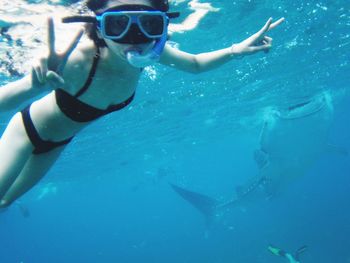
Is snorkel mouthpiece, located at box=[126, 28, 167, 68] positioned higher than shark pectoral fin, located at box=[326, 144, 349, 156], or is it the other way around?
snorkel mouthpiece, located at box=[126, 28, 167, 68]

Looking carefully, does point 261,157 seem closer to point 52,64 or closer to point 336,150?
point 336,150

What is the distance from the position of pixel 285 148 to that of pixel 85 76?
21.9 meters

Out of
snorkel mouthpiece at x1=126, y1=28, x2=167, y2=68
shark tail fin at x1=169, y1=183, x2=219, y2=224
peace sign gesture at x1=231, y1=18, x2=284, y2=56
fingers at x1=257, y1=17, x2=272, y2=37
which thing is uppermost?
snorkel mouthpiece at x1=126, y1=28, x2=167, y2=68

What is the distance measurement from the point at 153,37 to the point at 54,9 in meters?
7.51

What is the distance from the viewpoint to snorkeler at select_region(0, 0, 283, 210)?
3.22 m

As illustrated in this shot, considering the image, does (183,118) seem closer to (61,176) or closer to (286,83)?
(286,83)

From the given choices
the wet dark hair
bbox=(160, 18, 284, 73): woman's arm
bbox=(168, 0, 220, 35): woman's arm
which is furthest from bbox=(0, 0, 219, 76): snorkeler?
the wet dark hair

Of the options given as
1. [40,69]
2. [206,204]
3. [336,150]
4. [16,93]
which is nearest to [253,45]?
[40,69]

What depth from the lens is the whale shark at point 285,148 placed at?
22781 millimetres

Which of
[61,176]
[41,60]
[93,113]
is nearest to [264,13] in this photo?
[93,113]

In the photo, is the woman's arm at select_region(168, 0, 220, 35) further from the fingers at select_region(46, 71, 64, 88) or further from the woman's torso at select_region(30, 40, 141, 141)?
the fingers at select_region(46, 71, 64, 88)

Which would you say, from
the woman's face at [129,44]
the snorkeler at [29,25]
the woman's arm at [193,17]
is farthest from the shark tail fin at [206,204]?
the woman's face at [129,44]

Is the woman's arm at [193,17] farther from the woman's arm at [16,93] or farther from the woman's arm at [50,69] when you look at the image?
the woman's arm at [50,69]

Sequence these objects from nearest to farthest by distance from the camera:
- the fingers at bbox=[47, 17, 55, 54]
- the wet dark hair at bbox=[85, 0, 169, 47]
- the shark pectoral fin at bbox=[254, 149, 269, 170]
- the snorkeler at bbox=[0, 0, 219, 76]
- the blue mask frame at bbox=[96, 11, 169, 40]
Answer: the fingers at bbox=[47, 17, 55, 54], the blue mask frame at bbox=[96, 11, 169, 40], the wet dark hair at bbox=[85, 0, 169, 47], the snorkeler at bbox=[0, 0, 219, 76], the shark pectoral fin at bbox=[254, 149, 269, 170]
